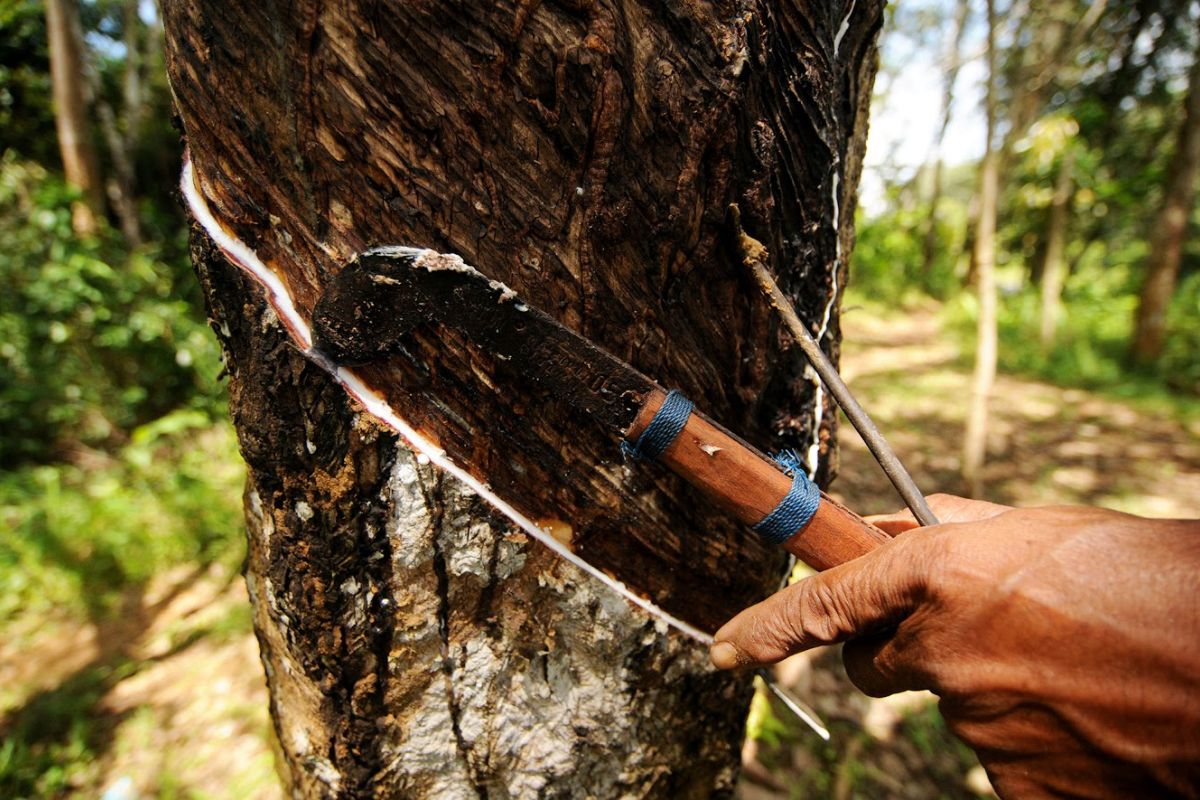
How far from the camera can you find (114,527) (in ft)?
11.1

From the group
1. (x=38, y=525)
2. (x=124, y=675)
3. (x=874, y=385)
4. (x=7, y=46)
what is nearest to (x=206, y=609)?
(x=124, y=675)

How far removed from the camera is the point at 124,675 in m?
2.60

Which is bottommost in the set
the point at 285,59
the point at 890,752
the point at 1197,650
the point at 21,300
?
the point at 890,752

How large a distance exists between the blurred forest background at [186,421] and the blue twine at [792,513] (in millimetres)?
649

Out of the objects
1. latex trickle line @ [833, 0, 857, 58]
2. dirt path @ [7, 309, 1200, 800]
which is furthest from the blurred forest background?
latex trickle line @ [833, 0, 857, 58]

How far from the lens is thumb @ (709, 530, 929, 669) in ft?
2.53

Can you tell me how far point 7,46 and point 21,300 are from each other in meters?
3.33

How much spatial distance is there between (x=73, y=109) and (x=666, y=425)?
20.5 ft

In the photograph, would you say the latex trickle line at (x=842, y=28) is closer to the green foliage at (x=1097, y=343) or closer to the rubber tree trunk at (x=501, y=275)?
the rubber tree trunk at (x=501, y=275)

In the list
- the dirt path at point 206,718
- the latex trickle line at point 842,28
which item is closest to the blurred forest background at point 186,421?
the dirt path at point 206,718

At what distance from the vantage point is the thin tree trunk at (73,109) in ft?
14.9

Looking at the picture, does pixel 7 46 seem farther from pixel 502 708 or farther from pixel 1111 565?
pixel 1111 565

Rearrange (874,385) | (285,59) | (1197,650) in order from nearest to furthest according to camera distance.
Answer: (1197,650), (285,59), (874,385)

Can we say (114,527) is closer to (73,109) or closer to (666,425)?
(73,109)
